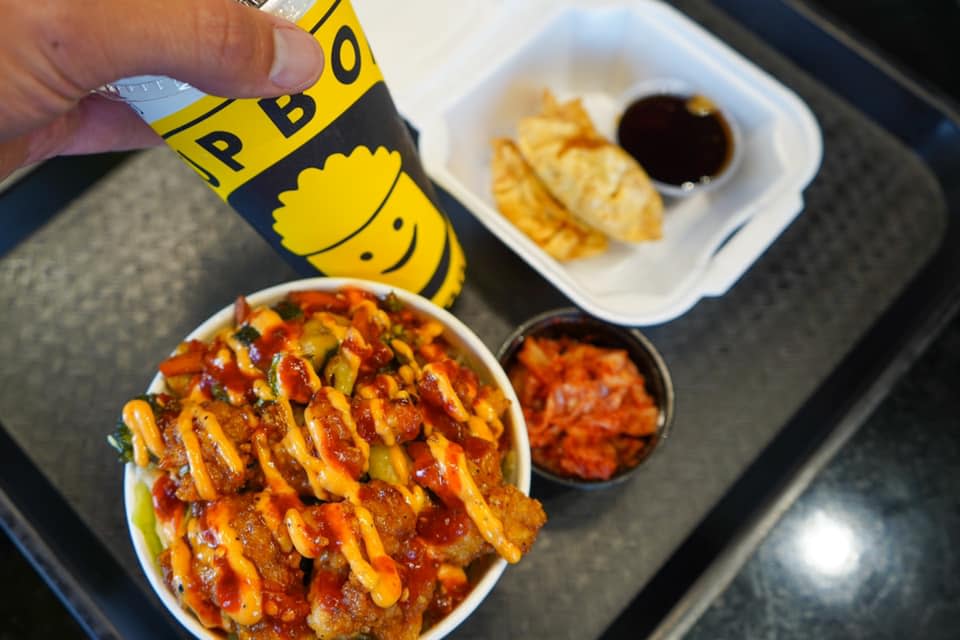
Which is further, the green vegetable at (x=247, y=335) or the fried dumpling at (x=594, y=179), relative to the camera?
the fried dumpling at (x=594, y=179)

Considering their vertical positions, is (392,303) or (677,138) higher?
(392,303)

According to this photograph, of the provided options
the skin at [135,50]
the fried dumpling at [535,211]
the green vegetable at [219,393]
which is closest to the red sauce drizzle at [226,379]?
the green vegetable at [219,393]

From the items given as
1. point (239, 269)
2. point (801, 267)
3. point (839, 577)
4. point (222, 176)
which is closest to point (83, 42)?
point (222, 176)

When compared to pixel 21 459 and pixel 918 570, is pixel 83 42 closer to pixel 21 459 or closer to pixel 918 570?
Answer: pixel 21 459

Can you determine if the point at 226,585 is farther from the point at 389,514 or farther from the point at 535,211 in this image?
the point at 535,211

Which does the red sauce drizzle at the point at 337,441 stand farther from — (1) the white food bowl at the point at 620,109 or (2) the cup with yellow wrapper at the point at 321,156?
(1) the white food bowl at the point at 620,109

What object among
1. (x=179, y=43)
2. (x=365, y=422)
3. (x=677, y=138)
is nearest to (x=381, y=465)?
(x=365, y=422)

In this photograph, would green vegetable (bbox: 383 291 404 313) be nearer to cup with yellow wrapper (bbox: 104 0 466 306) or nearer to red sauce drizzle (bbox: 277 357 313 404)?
cup with yellow wrapper (bbox: 104 0 466 306)
